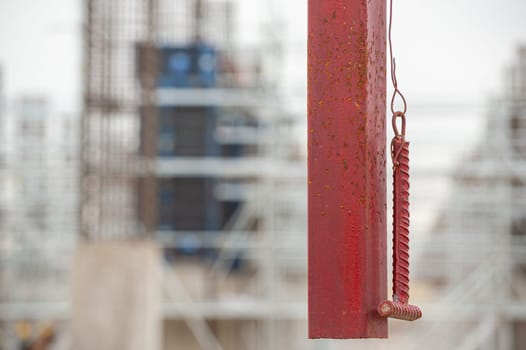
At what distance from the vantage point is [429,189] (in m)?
17.7

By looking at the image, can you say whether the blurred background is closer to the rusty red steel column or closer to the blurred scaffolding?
the blurred scaffolding

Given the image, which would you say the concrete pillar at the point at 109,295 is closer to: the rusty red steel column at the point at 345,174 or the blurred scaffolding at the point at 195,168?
the blurred scaffolding at the point at 195,168

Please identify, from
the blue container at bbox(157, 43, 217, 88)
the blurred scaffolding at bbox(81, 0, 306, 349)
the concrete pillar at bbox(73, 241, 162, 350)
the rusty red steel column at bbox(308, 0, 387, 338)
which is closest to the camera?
the rusty red steel column at bbox(308, 0, 387, 338)

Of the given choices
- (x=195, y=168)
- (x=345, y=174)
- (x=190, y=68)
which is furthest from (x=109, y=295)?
(x=345, y=174)

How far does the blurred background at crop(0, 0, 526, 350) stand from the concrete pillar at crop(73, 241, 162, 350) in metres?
0.01

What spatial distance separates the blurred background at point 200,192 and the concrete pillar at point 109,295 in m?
0.01

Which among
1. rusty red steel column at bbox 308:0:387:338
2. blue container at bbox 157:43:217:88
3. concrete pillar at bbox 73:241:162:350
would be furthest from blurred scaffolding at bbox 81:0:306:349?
rusty red steel column at bbox 308:0:387:338

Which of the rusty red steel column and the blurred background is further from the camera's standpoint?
the blurred background

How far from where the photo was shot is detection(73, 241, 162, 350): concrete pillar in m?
10.5

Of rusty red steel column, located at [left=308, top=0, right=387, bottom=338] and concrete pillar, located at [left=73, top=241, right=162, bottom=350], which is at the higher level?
rusty red steel column, located at [left=308, top=0, right=387, bottom=338]

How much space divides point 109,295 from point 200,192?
5.94 meters

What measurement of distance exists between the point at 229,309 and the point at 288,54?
4.14 metres

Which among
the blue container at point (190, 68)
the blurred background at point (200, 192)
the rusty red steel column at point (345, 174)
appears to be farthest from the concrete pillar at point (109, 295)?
the rusty red steel column at point (345, 174)

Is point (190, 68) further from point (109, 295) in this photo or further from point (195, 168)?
point (109, 295)
